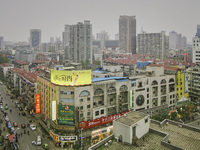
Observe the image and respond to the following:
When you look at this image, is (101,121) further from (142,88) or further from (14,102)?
(14,102)

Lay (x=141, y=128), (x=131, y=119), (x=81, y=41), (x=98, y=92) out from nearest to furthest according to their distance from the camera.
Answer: (x=141, y=128)
(x=131, y=119)
(x=98, y=92)
(x=81, y=41)

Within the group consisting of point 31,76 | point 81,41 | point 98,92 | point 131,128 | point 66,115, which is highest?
point 81,41

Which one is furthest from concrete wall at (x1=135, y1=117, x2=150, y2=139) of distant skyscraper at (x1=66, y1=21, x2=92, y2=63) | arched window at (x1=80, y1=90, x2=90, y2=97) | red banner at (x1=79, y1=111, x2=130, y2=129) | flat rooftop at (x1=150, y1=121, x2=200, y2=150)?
distant skyscraper at (x1=66, y1=21, x2=92, y2=63)

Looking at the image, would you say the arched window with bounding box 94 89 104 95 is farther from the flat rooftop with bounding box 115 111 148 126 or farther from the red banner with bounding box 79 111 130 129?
the flat rooftop with bounding box 115 111 148 126

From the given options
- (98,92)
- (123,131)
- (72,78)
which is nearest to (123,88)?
(98,92)

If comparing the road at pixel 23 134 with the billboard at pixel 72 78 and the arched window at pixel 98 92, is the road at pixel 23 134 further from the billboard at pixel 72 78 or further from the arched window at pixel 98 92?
the arched window at pixel 98 92

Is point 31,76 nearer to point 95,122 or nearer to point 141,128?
point 95,122
